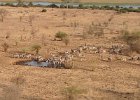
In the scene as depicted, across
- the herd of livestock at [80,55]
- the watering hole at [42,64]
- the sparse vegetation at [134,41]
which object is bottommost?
the watering hole at [42,64]

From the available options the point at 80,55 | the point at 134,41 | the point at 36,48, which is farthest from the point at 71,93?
the point at 134,41

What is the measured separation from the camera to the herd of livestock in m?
22.5

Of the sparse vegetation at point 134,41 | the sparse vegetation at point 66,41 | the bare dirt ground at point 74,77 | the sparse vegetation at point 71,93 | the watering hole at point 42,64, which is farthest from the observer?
the sparse vegetation at point 66,41

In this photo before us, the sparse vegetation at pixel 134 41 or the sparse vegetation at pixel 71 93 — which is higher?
the sparse vegetation at pixel 134 41

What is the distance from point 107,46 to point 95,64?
20.8ft

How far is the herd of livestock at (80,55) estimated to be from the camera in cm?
2251

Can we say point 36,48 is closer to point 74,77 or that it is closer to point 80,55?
point 80,55

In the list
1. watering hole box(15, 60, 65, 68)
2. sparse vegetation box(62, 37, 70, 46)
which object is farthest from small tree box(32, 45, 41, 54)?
sparse vegetation box(62, 37, 70, 46)

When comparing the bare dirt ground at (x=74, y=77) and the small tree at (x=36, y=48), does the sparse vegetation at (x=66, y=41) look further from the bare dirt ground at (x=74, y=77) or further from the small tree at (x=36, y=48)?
the small tree at (x=36, y=48)

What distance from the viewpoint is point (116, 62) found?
22766 millimetres

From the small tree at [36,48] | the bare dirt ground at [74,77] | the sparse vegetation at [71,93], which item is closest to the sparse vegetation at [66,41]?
the bare dirt ground at [74,77]

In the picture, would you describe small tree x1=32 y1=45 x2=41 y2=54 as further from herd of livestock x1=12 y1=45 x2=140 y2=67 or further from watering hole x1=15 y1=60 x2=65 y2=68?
watering hole x1=15 y1=60 x2=65 y2=68

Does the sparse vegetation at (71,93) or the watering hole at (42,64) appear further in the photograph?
the watering hole at (42,64)

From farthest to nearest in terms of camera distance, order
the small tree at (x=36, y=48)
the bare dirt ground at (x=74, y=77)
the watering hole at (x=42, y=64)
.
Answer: the small tree at (x=36, y=48) → the watering hole at (x=42, y=64) → the bare dirt ground at (x=74, y=77)
